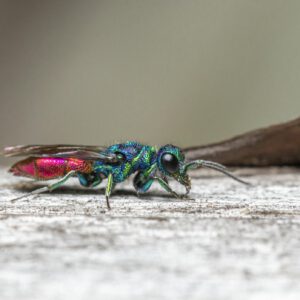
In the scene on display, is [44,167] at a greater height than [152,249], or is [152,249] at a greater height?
[44,167]

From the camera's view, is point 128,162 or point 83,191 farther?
point 128,162

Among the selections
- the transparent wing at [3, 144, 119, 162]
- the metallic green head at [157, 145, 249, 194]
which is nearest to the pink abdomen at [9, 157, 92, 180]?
the transparent wing at [3, 144, 119, 162]

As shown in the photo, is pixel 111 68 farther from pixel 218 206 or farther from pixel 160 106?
pixel 218 206

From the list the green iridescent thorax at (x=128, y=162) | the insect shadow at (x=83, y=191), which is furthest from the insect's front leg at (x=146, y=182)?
the green iridescent thorax at (x=128, y=162)

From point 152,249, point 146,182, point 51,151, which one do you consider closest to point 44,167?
point 51,151

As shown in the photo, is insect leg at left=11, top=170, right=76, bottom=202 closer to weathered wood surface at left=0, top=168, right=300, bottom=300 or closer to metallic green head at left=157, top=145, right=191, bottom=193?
weathered wood surface at left=0, top=168, right=300, bottom=300

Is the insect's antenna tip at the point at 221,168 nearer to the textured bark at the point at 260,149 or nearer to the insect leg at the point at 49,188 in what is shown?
the textured bark at the point at 260,149

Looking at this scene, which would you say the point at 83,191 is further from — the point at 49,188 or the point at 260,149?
the point at 260,149
